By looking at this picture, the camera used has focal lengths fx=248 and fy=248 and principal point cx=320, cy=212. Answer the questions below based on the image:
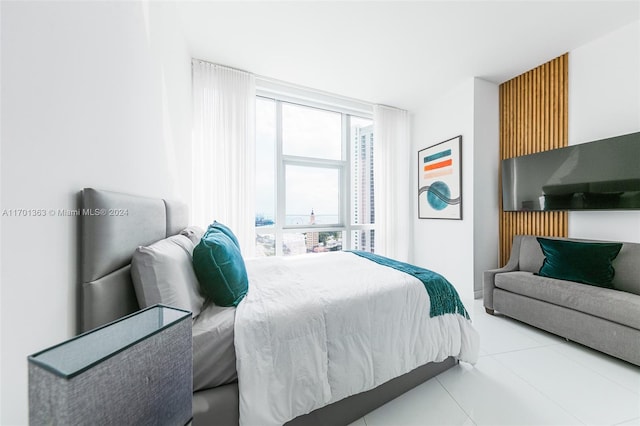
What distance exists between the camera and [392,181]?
4148 millimetres

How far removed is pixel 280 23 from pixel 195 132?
151 centimetres

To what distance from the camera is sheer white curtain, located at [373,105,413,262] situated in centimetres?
409

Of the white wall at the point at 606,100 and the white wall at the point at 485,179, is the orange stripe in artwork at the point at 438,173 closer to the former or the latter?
the white wall at the point at 485,179

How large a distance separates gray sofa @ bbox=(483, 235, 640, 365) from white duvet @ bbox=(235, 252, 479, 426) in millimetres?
1097

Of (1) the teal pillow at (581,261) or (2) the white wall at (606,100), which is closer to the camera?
(1) the teal pillow at (581,261)

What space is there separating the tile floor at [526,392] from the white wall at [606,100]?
4.15 ft

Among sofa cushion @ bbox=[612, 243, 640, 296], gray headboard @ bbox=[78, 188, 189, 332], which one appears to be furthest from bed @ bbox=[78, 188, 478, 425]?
sofa cushion @ bbox=[612, 243, 640, 296]

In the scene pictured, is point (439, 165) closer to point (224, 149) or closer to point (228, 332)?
point (224, 149)

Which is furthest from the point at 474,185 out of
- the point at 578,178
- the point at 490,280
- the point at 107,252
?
the point at 107,252

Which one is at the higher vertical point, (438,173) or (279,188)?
(438,173)

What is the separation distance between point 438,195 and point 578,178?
1480 mm

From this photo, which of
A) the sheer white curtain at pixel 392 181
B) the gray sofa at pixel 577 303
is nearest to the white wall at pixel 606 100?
the gray sofa at pixel 577 303

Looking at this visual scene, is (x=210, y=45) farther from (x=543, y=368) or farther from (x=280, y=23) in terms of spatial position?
(x=543, y=368)

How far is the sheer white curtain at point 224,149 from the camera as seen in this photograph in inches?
116
